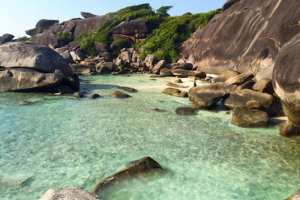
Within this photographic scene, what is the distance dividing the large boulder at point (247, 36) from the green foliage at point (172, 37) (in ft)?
19.4

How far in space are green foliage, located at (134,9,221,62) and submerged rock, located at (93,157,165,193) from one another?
92.7ft

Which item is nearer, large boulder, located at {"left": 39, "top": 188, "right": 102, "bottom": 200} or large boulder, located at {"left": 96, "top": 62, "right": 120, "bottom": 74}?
large boulder, located at {"left": 39, "top": 188, "right": 102, "bottom": 200}

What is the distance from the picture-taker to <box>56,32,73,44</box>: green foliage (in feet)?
152

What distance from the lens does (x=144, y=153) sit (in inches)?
239

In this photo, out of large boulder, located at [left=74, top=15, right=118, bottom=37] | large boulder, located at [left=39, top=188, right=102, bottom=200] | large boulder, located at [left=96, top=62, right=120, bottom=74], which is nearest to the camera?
large boulder, located at [left=39, top=188, right=102, bottom=200]

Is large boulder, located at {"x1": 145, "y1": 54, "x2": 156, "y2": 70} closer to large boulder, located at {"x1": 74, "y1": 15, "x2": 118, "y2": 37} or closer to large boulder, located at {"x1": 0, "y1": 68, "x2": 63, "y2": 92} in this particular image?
large boulder, located at {"x1": 0, "y1": 68, "x2": 63, "y2": 92}

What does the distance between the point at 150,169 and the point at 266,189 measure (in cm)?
A: 225

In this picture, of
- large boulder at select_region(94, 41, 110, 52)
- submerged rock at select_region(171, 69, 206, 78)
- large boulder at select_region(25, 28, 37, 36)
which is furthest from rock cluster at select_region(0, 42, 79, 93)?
large boulder at select_region(25, 28, 37, 36)

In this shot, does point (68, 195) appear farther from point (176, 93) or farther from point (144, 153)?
point (176, 93)

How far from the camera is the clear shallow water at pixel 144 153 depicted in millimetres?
4559

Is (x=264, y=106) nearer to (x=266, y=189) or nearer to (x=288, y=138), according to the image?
(x=288, y=138)

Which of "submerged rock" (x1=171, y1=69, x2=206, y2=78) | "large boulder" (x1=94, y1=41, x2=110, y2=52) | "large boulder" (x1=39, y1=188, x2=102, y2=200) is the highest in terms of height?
"large boulder" (x1=94, y1=41, x2=110, y2=52)

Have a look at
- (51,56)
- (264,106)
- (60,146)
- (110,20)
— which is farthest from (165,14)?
(60,146)

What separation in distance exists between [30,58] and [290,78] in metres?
13.3
